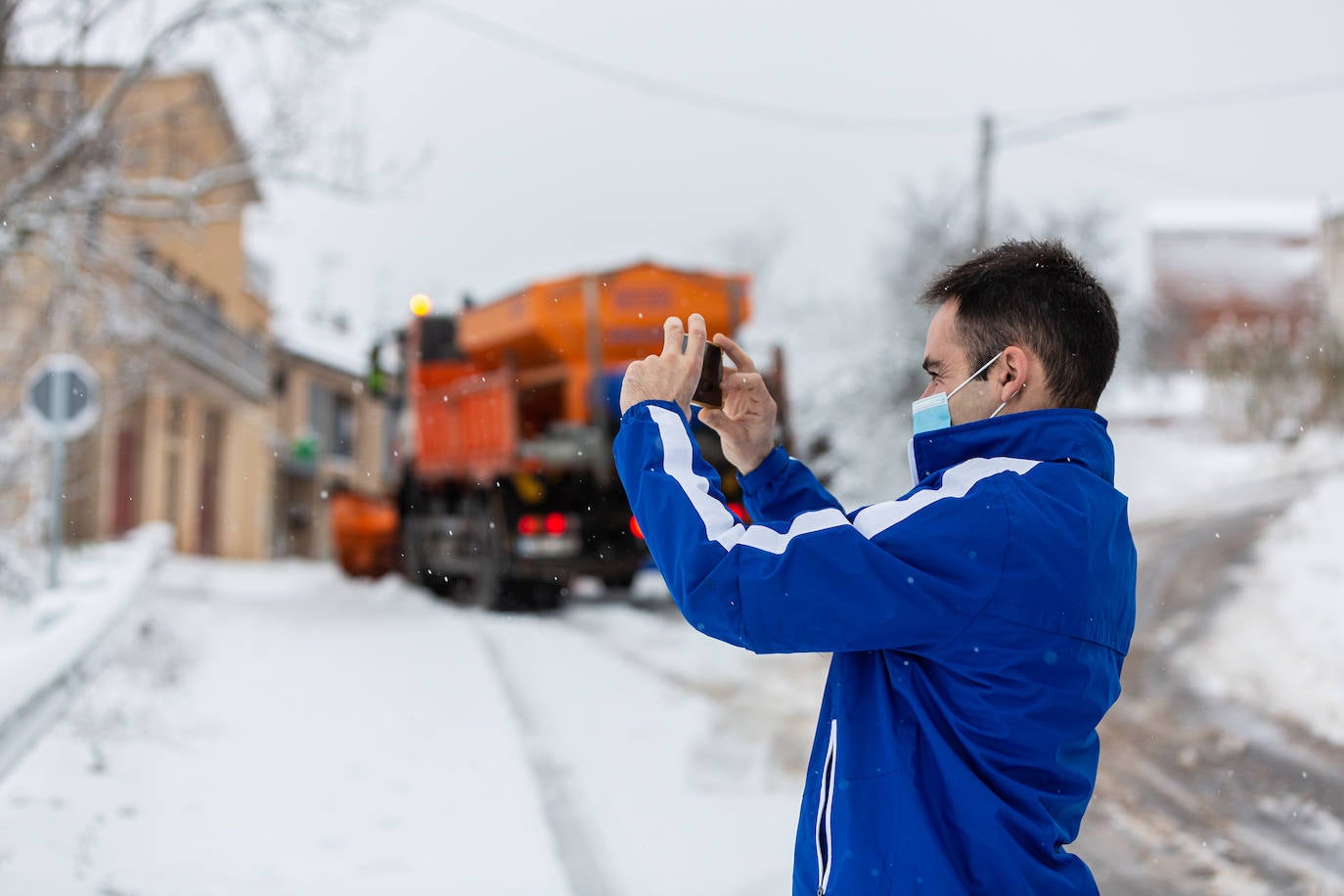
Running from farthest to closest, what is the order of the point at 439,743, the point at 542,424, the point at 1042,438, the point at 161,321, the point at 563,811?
the point at 161,321, the point at 542,424, the point at 439,743, the point at 563,811, the point at 1042,438

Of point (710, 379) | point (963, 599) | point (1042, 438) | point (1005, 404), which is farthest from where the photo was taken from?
point (710, 379)

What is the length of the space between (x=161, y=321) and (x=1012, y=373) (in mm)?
12355

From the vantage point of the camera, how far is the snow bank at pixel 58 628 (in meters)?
3.97

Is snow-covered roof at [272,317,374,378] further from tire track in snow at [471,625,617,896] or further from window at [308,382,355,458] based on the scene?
tire track in snow at [471,625,617,896]

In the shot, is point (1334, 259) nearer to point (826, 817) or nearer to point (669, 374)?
point (669, 374)

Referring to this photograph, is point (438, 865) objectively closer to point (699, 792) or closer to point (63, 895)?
point (63, 895)

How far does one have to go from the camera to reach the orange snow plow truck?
11570mm

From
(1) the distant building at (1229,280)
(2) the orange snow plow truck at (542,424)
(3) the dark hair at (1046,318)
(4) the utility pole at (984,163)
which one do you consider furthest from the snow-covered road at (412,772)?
(1) the distant building at (1229,280)

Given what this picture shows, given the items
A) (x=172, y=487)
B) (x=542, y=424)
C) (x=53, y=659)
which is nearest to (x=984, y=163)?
(x=542, y=424)

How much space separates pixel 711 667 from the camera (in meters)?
8.90

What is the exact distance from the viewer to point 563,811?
5.01 m

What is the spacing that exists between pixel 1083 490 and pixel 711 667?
7316 millimetres

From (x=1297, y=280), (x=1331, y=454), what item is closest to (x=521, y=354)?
(x=1331, y=454)

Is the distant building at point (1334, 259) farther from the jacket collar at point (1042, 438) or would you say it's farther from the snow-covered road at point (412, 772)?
the jacket collar at point (1042, 438)
